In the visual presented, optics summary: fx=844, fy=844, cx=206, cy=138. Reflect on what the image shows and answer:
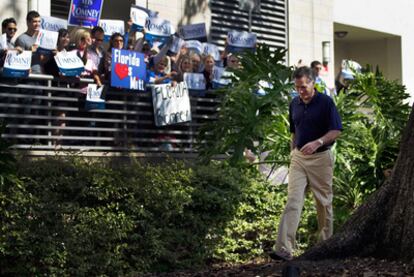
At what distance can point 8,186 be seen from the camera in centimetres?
785

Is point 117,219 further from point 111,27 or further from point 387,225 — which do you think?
point 111,27

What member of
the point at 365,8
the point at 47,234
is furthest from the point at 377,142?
the point at 365,8

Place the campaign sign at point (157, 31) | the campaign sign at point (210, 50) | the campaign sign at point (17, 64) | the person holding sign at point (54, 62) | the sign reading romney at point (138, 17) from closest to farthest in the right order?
the campaign sign at point (17, 64) < the person holding sign at point (54, 62) < the sign reading romney at point (138, 17) < the campaign sign at point (157, 31) < the campaign sign at point (210, 50)

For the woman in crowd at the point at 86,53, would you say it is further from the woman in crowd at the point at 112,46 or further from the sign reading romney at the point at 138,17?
the sign reading romney at the point at 138,17

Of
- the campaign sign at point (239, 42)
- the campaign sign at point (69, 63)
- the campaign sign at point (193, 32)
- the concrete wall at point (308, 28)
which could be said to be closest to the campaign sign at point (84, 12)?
the campaign sign at point (69, 63)

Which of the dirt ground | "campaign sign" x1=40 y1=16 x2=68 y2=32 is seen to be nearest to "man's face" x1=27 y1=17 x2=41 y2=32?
"campaign sign" x1=40 y1=16 x2=68 y2=32

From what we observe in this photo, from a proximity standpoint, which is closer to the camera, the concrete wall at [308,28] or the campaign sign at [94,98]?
the campaign sign at [94,98]

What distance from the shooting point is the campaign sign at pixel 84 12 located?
12.7m

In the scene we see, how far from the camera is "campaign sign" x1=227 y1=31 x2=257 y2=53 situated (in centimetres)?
1473

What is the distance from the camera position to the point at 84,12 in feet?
41.8

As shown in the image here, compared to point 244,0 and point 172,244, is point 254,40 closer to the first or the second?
point 244,0

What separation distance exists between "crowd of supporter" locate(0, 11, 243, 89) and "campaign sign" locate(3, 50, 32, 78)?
10cm

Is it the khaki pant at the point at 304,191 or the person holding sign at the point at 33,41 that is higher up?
the person holding sign at the point at 33,41

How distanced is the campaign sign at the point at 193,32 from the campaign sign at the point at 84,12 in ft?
7.25
